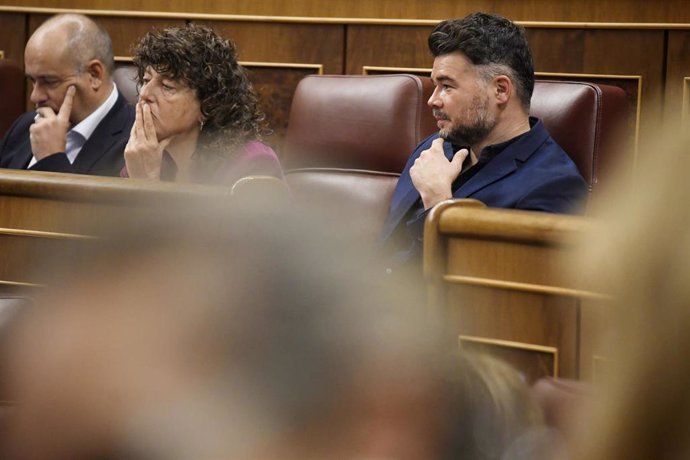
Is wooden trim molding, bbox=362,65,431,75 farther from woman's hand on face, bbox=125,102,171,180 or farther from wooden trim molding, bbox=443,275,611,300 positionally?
wooden trim molding, bbox=443,275,611,300

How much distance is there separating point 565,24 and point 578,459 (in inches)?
78.6

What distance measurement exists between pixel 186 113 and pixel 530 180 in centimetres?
61

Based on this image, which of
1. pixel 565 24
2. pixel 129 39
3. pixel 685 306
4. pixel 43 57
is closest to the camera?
pixel 685 306

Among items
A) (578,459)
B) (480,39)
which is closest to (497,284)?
(480,39)

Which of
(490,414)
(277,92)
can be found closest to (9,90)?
(277,92)

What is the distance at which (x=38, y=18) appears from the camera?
2580mm

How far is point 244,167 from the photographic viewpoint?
1.71m

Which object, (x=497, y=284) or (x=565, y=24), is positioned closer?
(x=497, y=284)

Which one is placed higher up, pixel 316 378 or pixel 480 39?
pixel 480 39

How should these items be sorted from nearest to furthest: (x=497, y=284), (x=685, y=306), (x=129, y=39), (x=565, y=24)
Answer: (x=685, y=306) < (x=497, y=284) < (x=565, y=24) < (x=129, y=39)

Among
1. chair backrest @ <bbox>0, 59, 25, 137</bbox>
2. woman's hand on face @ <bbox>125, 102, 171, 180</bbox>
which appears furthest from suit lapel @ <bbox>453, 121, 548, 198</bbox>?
chair backrest @ <bbox>0, 59, 25, 137</bbox>

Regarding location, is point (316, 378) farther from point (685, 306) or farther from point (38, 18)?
point (38, 18)

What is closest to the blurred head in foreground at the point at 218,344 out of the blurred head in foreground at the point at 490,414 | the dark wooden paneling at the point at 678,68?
the blurred head in foreground at the point at 490,414

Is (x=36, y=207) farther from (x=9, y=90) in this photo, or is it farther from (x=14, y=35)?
(x=14, y=35)
